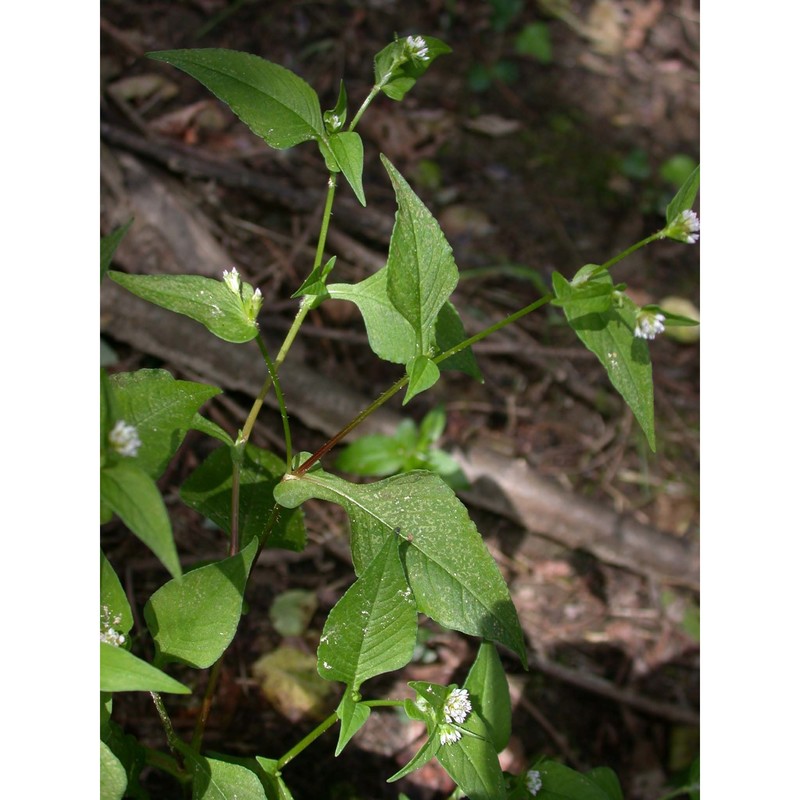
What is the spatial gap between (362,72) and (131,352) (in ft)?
6.03

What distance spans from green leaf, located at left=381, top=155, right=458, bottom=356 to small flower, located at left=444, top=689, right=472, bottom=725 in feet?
2.15

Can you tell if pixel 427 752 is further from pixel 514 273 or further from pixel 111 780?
pixel 514 273

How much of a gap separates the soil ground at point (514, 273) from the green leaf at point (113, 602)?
88 cm

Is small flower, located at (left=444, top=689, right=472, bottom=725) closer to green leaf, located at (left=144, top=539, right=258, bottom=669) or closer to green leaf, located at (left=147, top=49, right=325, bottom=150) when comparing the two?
green leaf, located at (left=144, top=539, right=258, bottom=669)

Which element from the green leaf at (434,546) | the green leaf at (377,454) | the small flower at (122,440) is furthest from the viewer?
the green leaf at (377,454)

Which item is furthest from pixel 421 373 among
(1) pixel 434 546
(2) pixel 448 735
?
(2) pixel 448 735

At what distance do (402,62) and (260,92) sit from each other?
0.29 meters

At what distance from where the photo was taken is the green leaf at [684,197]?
1.51 m

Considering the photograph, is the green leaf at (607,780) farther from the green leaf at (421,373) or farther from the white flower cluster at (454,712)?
the green leaf at (421,373)

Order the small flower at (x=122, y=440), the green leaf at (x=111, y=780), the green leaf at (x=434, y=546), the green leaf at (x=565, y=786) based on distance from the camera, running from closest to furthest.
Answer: the small flower at (x=122, y=440)
the green leaf at (x=111, y=780)
the green leaf at (x=434, y=546)
the green leaf at (x=565, y=786)

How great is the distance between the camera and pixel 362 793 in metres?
2.27

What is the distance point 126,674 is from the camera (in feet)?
3.71

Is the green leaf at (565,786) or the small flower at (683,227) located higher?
the small flower at (683,227)

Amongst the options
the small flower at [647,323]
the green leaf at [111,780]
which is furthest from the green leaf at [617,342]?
the green leaf at [111,780]
